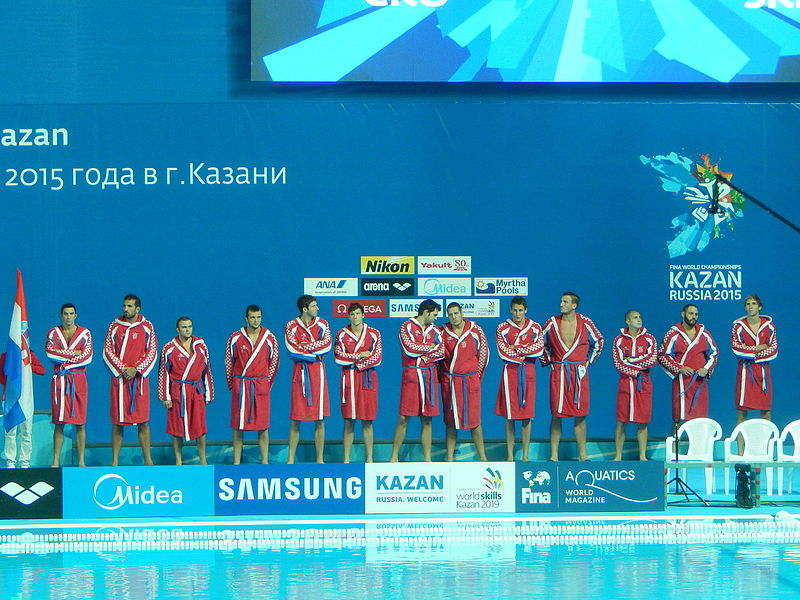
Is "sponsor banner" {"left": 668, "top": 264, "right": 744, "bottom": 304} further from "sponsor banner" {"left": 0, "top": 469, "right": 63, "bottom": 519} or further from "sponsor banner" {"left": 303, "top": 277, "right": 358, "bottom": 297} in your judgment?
"sponsor banner" {"left": 0, "top": 469, "right": 63, "bottom": 519}

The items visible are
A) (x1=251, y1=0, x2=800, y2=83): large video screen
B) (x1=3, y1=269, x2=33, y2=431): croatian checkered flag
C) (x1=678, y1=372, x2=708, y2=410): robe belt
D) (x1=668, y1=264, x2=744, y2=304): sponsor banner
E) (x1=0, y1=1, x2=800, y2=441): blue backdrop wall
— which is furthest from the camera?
(x1=251, y1=0, x2=800, y2=83): large video screen

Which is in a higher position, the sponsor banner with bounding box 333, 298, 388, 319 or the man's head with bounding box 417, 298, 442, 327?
the sponsor banner with bounding box 333, 298, 388, 319

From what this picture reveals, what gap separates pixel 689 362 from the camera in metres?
13.0

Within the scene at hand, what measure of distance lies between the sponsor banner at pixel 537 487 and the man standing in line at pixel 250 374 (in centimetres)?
291

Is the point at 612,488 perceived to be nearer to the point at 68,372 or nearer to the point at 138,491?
the point at 138,491

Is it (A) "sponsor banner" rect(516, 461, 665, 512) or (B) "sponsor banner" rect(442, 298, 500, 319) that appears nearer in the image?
(A) "sponsor banner" rect(516, 461, 665, 512)

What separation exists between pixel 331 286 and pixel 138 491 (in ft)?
15.0

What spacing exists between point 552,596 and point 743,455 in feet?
14.7

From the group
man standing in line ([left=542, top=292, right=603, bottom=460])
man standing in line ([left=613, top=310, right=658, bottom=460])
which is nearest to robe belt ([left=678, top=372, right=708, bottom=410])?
man standing in line ([left=613, top=310, right=658, bottom=460])

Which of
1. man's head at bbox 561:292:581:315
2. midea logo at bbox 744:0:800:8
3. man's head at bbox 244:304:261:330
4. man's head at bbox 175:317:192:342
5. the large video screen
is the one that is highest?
midea logo at bbox 744:0:800:8

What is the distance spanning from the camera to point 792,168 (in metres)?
14.8

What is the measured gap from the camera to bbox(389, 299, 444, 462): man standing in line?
12328 millimetres

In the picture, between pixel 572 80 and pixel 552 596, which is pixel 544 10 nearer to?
pixel 572 80

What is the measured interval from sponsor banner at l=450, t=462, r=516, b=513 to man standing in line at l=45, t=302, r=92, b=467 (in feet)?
13.2
